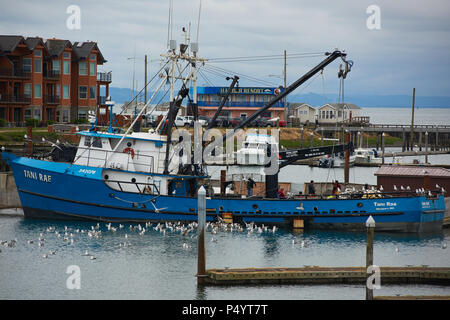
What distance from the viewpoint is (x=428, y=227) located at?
3431 cm

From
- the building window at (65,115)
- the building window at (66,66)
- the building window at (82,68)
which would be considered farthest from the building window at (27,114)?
the building window at (82,68)

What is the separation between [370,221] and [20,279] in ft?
40.0

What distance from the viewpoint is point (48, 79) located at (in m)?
66.2

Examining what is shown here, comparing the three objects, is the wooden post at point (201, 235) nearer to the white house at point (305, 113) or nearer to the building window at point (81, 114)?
the building window at point (81, 114)

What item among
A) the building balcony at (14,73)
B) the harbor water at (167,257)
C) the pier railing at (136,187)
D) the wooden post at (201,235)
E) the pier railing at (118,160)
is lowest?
the harbor water at (167,257)

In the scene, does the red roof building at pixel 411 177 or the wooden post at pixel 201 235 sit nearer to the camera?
the wooden post at pixel 201 235

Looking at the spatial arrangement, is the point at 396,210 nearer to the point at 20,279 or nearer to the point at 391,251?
the point at 391,251

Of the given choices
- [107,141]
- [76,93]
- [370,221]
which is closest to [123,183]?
[107,141]

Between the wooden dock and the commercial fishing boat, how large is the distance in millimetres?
9105

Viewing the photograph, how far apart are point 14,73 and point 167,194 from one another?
3387cm

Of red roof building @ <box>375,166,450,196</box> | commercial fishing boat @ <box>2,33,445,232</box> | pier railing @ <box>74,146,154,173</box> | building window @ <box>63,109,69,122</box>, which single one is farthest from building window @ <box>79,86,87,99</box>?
red roof building @ <box>375,166,450,196</box>

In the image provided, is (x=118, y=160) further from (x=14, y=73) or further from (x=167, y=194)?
(x=14, y=73)

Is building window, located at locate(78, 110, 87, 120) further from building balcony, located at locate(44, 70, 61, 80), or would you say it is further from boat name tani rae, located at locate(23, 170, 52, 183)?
Answer: boat name tani rae, located at locate(23, 170, 52, 183)

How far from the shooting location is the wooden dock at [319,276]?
957 inches
